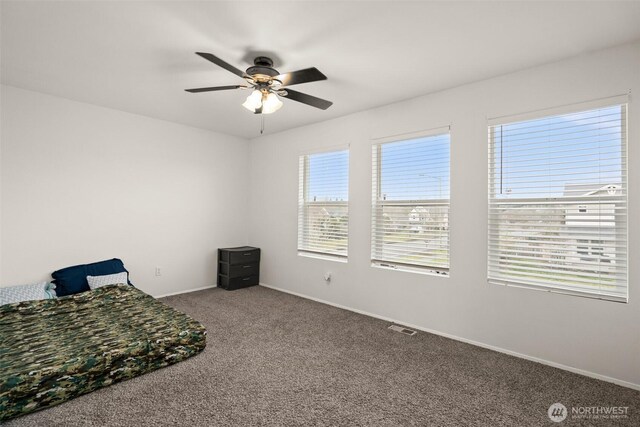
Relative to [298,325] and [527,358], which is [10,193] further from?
[527,358]

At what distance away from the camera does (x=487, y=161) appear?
10.1 ft

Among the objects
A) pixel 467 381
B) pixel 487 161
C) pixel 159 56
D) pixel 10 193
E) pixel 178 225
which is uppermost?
pixel 159 56

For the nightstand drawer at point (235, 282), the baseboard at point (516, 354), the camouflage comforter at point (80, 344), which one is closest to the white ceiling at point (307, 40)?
the camouflage comforter at point (80, 344)

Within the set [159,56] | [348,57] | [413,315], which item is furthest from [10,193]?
[413,315]

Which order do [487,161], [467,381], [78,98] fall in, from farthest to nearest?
[78,98], [487,161], [467,381]

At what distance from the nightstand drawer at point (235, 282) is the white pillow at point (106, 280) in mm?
1492

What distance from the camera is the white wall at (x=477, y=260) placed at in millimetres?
2438

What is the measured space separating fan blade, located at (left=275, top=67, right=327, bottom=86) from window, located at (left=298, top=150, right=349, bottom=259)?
1983mm

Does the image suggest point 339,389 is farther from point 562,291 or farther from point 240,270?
point 240,270

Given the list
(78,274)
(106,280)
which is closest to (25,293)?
(78,274)

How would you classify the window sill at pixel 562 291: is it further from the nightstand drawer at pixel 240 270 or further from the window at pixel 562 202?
the nightstand drawer at pixel 240 270

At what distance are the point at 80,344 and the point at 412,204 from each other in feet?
11.1

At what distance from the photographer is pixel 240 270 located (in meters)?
5.15

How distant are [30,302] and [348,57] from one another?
12.8 feet
